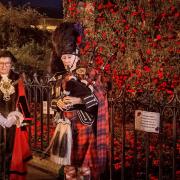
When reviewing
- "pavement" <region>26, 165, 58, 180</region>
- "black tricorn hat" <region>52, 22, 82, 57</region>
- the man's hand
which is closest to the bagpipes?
the man's hand

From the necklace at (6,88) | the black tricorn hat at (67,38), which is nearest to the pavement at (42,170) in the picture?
the necklace at (6,88)

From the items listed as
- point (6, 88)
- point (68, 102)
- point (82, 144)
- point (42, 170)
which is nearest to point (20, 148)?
point (6, 88)

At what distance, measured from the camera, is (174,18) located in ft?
29.5

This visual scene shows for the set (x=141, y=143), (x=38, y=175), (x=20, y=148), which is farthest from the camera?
(x=141, y=143)

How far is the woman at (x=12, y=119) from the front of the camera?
573 centimetres

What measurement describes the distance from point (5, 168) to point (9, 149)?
272 millimetres

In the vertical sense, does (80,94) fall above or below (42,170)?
above

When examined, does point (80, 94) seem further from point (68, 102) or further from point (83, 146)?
point (83, 146)

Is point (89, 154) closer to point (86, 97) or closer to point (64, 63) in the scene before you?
point (86, 97)

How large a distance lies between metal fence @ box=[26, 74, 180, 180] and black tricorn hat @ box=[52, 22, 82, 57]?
3.71ft

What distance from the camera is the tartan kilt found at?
5062 millimetres

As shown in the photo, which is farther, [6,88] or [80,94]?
[6,88]

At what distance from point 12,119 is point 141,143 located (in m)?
2.99

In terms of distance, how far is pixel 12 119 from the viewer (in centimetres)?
573
